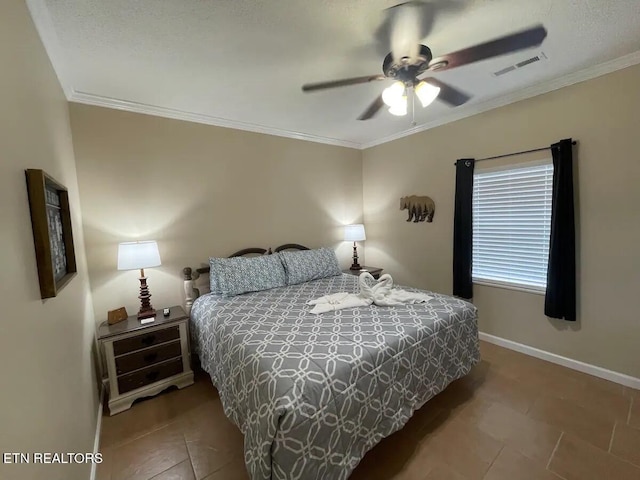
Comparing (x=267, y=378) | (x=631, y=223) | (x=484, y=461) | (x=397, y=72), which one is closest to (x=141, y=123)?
(x=397, y=72)

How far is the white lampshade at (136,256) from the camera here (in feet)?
7.35

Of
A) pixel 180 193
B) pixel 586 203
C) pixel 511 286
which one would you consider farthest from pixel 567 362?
pixel 180 193

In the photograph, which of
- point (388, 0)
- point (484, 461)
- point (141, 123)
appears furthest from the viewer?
point (141, 123)

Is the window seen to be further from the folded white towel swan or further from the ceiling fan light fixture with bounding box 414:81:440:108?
the ceiling fan light fixture with bounding box 414:81:440:108

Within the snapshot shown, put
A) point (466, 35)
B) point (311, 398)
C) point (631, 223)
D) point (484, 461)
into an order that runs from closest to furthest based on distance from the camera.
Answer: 1. point (311, 398)
2. point (484, 461)
3. point (466, 35)
4. point (631, 223)

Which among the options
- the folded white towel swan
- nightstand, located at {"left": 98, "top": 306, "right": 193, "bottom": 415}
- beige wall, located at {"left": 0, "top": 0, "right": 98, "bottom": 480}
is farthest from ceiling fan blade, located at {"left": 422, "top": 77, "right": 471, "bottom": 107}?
nightstand, located at {"left": 98, "top": 306, "right": 193, "bottom": 415}

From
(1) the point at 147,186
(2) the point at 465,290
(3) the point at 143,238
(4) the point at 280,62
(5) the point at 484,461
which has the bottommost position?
(5) the point at 484,461

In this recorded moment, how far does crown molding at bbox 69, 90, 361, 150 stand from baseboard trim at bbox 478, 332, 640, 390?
3.22 meters

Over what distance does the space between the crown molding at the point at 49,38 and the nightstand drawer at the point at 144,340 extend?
→ 199cm

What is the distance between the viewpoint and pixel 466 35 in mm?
1754

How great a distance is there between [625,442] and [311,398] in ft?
6.70

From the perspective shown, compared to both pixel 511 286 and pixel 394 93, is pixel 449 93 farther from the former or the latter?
pixel 511 286

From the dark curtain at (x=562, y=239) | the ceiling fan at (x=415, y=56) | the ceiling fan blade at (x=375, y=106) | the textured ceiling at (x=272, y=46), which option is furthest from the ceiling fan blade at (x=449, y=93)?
the dark curtain at (x=562, y=239)

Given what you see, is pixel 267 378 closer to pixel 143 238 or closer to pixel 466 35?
pixel 143 238
